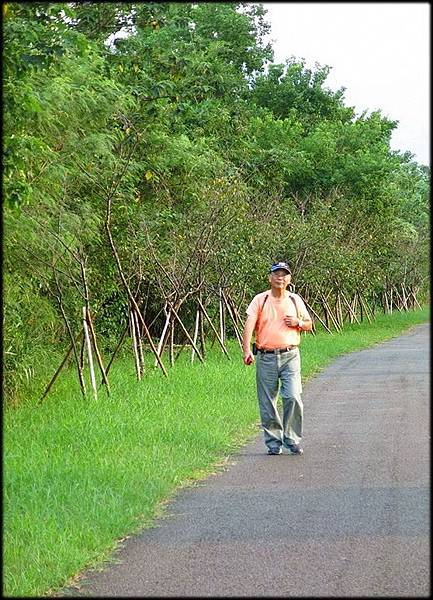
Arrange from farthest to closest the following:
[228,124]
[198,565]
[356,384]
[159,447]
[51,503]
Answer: [228,124] → [356,384] → [159,447] → [51,503] → [198,565]

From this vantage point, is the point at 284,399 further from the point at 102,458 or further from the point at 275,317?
the point at 102,458

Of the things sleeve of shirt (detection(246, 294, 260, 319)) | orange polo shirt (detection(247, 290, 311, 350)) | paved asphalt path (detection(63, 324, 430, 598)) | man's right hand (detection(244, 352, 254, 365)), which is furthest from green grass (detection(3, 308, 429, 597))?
sleeve of shirt (detection(246, 294, 260, 319))

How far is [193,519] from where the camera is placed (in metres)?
6.78

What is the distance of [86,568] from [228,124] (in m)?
21.1

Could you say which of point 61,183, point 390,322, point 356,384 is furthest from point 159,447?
point 390,322

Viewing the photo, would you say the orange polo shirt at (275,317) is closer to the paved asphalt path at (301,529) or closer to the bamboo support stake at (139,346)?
the paved asphalt path at (301,529)

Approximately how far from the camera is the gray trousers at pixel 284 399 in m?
9.52

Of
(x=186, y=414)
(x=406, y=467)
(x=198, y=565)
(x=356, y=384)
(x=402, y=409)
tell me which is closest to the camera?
(x=198, y=565)

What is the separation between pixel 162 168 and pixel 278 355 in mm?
9387

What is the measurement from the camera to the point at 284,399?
31.7ft

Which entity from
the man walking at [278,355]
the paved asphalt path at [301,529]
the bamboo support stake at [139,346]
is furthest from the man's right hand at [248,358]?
the bamboo support stake at [139,346]

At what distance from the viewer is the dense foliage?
744 cm

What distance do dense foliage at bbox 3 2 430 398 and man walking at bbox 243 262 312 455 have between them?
93.1 inches

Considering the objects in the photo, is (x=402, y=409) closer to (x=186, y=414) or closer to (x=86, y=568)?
(x=186, y=414)
